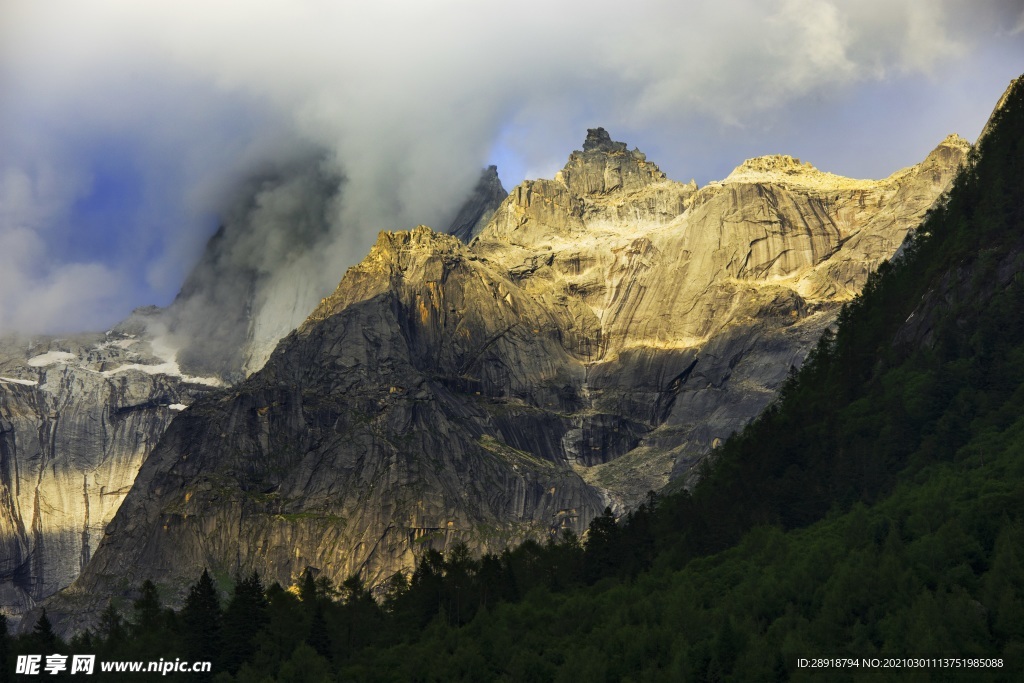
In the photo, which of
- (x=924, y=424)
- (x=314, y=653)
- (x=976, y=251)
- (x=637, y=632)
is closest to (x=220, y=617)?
(x=314, y=653)

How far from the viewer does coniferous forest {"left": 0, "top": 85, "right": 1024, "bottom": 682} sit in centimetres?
13488

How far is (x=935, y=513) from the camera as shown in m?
149

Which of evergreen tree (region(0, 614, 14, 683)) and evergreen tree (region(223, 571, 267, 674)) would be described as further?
evergreen tree (region(223, 571, 267, 674))

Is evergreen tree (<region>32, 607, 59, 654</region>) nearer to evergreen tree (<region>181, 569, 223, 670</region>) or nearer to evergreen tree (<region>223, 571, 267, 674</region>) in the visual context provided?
evergreen tree (<region>181, 569, 223, 670</region>)

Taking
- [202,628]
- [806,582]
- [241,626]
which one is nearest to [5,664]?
[202,628]

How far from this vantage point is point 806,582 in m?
149

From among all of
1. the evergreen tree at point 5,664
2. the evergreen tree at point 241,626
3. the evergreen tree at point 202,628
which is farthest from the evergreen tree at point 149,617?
the evergreen tree at point 5,664

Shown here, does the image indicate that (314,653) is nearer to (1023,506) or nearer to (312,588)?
(312,588)

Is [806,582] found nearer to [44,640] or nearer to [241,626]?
[241,626]

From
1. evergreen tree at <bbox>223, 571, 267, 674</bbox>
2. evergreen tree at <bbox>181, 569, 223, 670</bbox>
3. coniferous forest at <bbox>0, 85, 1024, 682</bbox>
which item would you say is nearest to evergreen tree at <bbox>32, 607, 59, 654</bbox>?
coniferous forest at <bbox>0, 85, 1024, 682</bbox>

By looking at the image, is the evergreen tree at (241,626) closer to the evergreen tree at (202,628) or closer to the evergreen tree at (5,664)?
the evergreen tree at (202,628)

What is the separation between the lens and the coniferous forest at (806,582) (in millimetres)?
134875

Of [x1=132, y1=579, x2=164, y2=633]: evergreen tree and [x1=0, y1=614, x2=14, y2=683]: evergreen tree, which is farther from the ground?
[x1=132, y1=579, x2=164, y2=633]: evergreen tree

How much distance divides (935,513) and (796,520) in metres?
39.1
